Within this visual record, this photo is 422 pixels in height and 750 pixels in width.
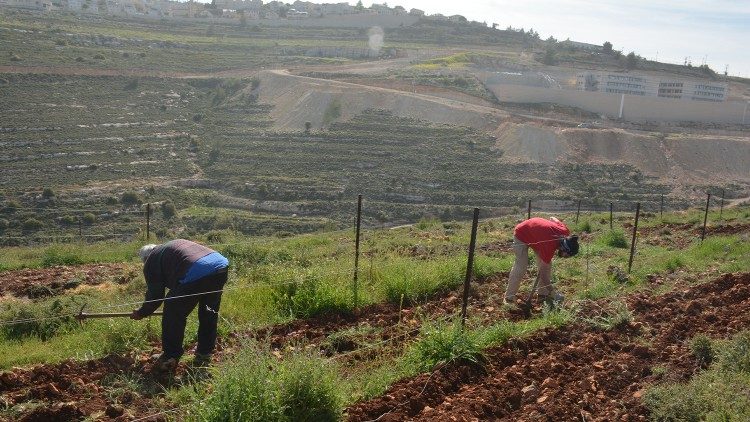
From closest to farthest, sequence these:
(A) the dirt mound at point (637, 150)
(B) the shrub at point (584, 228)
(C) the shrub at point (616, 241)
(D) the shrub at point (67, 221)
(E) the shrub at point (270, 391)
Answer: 1. (E) the shrub at point (270, 391)
2. (C) the shrub at point (616, 241)
3. (B) the shrub at point (584, 228)
4. (D) the shrub at point (67, 221)
5. (A) the dirt mound at point (637, 150)

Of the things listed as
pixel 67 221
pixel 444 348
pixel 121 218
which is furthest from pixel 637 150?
pixel 444 348

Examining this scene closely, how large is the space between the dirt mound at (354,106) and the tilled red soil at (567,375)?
38392 millimetres

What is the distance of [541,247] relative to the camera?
8.09 metres

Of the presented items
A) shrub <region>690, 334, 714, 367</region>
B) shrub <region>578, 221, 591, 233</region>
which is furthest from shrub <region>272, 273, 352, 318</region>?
shrub <region>578, 221, 591, 233</region>

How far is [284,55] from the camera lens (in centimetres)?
7031

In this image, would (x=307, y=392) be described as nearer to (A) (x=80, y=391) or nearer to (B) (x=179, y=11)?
(A) (x=80, y=391)

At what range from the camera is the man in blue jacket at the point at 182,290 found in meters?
6.04

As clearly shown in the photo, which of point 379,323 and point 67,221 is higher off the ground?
point 379,323

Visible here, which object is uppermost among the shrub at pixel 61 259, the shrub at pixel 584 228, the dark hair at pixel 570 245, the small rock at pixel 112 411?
the dark hair at pixel 570 245

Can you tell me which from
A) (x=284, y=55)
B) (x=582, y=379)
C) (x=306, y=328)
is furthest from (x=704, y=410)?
(x=284, y=55)

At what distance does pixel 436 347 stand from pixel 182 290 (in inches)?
86.2

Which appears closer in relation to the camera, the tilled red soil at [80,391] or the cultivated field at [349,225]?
the tilled red soil at [80,391]

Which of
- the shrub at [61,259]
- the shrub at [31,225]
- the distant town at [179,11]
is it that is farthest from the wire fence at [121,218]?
the distant town at [179,11]

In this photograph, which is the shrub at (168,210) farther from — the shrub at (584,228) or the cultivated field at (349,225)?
Answer: the shrub at (584,228)
